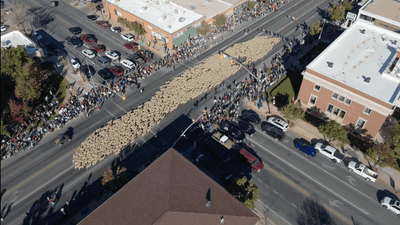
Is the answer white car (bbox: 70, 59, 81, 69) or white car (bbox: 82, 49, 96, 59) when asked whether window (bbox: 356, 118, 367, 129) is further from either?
white car (bbox: 82, 49, 96, 59)

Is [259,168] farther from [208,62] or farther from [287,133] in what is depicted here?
[208,62]

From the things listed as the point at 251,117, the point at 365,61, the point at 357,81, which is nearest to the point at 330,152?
the point at 357,81

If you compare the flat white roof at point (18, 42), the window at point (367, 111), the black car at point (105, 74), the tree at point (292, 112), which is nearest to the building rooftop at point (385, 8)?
the window at point (367, 111)

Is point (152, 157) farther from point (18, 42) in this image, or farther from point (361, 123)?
point (18, 42)

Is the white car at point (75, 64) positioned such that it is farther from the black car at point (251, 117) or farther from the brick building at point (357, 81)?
the brick building at point (357, 81)

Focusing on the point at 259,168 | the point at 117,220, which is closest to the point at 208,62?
the point at 259,168

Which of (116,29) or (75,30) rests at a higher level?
(116,29)
